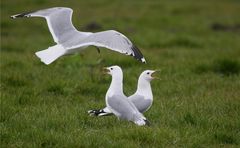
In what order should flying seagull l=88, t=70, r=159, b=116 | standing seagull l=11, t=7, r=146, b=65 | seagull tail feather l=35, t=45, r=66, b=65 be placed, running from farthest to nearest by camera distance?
1. seagull tail feather l=35, t=45, r=66, b=65
2. standing seagull l=11, t=7, r=146, b=65
3. flying seagull l=88, t=70, r=159, b=116

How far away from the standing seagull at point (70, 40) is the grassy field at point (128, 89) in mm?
742

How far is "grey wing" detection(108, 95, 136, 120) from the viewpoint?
6938 mm

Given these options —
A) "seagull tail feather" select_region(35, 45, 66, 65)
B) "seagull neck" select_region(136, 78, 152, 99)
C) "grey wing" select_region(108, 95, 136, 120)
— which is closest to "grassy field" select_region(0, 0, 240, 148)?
"grey wing" select_region(108, 95, 136, 120)

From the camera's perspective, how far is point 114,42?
25.2ft

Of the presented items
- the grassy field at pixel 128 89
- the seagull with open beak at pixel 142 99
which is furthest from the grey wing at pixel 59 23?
the seagull with open beak at pixel 142 99

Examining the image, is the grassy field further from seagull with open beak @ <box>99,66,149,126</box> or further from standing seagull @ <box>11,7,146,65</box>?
standing seagull @ <box>11,7,146,65</box>

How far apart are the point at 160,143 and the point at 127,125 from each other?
599 mm

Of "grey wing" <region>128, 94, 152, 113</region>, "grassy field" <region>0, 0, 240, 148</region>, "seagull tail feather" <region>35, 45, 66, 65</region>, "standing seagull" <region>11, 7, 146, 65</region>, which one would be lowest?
"grassy field" <region>0, 0, 240, 148</region>

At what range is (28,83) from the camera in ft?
30.8

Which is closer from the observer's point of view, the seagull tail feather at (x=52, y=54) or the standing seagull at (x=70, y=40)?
the standing seagull at (x=70, y=40)

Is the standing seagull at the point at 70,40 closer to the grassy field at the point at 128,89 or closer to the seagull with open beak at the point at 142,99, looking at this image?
the seagull with open beak at the point at 142,99

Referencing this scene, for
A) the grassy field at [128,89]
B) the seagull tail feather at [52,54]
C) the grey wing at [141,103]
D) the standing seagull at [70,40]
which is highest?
the standing seagull at [70,40]

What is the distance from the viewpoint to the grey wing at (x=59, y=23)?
8664mm

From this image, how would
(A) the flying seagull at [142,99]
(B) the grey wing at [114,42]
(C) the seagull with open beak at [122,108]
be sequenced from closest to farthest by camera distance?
(C) the seagull with open beak at [122,108], (A) the flying seagull at [142,99], (B) the grey wing at [114,42]
